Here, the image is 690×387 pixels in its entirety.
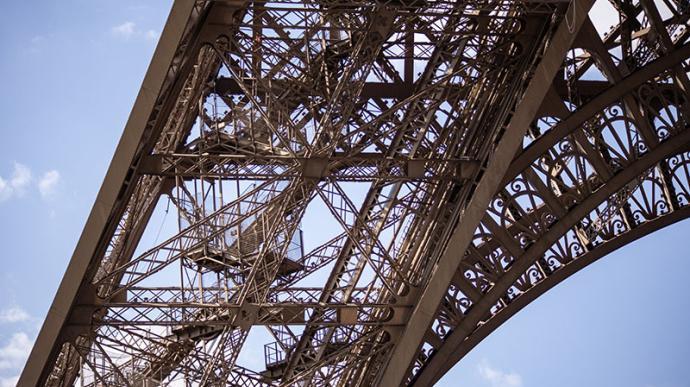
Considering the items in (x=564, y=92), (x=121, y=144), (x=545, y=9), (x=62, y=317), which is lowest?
(x=62, y=317)

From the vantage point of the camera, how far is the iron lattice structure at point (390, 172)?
16.5 metres

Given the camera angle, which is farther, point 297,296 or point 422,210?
point 297,296

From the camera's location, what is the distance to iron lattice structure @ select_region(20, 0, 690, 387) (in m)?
16.5

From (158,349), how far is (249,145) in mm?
4817

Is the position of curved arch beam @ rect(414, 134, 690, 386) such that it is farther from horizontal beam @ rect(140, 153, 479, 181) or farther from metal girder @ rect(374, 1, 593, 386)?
horizontal beam @ rect(140, 153, 479, 181)

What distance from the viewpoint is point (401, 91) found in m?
21.6

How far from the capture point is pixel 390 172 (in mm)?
17719

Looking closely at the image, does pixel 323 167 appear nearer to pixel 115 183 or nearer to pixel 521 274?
pixel 115 183

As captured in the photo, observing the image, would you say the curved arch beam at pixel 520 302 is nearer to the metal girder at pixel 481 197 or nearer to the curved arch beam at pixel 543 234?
the curved arch beam at pixel 543 234

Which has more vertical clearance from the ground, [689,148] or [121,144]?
[689,148]

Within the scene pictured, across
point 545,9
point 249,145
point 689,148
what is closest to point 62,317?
→ point 249,145

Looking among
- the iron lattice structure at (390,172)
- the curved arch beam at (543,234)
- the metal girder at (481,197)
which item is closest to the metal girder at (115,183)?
the iron lattice structure at (390,172)

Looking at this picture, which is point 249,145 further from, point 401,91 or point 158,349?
point 158,349

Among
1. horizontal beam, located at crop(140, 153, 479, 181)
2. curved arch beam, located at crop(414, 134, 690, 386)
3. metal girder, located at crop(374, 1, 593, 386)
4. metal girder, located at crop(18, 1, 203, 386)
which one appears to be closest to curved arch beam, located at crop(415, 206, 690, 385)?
curved arch beam, located at crop(414, 134, 690, 386)
